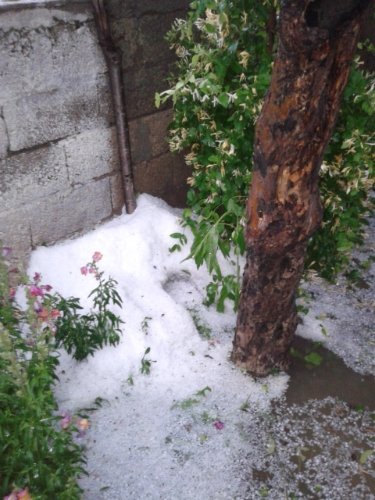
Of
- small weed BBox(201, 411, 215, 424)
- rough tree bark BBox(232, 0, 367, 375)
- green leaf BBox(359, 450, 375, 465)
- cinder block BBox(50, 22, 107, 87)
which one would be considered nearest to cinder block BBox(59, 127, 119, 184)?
cinder block BBox(50, 22, 107, 87)

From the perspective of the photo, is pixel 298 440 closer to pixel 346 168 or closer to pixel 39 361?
pixel 39 361

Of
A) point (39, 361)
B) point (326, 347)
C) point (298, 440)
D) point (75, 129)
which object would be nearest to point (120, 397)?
point (39, 361)

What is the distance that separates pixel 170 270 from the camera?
11.4 ft

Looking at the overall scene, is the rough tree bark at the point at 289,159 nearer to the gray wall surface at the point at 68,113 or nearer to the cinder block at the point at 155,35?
the gray wall surface at the point at 68,113

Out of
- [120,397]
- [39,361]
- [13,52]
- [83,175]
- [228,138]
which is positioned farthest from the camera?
[83,175]

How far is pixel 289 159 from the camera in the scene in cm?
212

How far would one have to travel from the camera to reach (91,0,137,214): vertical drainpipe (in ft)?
9.25

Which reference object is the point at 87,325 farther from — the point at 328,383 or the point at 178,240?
the point at 328,383

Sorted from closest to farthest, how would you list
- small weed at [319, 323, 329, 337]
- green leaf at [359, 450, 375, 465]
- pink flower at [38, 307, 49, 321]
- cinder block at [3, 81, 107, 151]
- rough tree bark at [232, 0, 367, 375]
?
rough tree bark at [232, 0, 367, 375] → pink flower at [38, 307, 49, 321] → green leaf at [359, 450, 375, 465] → cinder block at [3, 81, 107, 151] → small weed at [319, 323, 329, 337]

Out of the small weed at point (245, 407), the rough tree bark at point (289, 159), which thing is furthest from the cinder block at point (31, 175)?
the small weed at point (245, 407)

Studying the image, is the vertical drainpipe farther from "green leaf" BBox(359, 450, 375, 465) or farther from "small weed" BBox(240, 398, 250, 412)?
"green leaf" BBox(359, 450, 375, 465)

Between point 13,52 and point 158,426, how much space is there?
2.14 meters

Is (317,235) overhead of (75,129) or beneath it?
beneath

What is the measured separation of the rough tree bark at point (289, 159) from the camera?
1798mm
